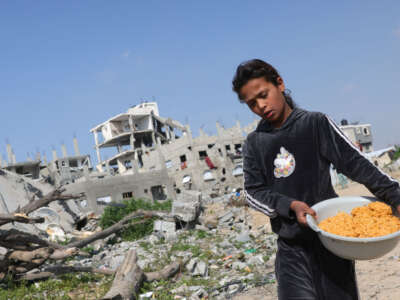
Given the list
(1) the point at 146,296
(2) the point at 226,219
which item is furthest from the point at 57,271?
(2) the point at 226,219

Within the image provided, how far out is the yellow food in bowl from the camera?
1.81 meters

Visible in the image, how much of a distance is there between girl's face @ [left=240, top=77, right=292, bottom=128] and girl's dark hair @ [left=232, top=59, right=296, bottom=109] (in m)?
0.02

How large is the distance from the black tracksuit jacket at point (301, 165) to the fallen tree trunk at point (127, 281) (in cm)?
316

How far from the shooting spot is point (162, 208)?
1424cm

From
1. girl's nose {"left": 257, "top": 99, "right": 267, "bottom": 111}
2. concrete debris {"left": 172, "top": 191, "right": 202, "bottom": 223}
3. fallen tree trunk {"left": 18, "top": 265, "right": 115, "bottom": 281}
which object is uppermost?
girl's nose {"left": 257, "top": 99, "right": 267, "bottom": 111}

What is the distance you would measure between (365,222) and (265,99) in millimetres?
857

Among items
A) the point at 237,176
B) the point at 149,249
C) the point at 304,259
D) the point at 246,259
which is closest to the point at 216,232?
the point at 149,249

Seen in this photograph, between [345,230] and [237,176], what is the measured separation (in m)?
29.9

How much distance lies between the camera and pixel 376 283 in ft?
14.2

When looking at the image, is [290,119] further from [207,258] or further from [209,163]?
[209,163]

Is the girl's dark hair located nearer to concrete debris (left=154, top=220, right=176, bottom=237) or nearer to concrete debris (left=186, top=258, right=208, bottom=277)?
concrete debris (left=186, top=258, right=208, bottom=277)

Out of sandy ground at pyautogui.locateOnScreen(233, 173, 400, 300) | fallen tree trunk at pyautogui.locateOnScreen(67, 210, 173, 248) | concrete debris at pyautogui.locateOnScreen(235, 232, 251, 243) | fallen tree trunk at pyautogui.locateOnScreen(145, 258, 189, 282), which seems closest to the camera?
sandy ground at pyautogui.locateOnScreen(233, 173, 400, 300)

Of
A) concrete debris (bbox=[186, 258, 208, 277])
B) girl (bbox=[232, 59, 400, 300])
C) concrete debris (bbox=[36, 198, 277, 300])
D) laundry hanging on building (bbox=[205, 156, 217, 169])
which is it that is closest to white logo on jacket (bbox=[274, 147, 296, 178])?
girl (bbox=[232, 59, 400, 300])

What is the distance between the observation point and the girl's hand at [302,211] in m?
1.94
